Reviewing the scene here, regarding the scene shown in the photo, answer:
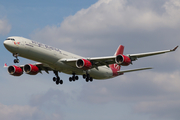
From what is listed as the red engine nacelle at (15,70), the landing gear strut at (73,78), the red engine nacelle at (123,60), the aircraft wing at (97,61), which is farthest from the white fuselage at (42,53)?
the red engine nacelle at (15,70)

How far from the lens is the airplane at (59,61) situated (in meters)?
49.4

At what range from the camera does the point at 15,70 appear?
2360 inches

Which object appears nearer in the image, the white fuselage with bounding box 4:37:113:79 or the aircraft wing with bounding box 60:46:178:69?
the white fuselage with bounding box 4:37:113:79

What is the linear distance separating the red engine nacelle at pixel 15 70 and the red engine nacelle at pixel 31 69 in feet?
8.67

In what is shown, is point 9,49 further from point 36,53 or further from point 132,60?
point 132,60

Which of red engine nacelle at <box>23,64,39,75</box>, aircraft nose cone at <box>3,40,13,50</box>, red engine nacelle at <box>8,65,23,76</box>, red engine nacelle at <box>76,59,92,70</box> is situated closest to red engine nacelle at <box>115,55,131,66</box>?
red engine nacelle at <box>76,59,92,70</box>

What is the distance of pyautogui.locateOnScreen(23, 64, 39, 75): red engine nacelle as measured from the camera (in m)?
57.3

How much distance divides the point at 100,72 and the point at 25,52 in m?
16.7

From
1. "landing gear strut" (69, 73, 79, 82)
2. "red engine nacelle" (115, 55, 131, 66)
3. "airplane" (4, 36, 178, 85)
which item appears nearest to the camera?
"airplane" (4, 36, 178, 85)

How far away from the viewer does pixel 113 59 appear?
53.8 metres

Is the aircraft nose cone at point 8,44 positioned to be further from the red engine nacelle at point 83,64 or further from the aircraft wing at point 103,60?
the red engine nacelle at point 83,64

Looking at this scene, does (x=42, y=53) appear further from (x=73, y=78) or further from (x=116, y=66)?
(x=116, y=66)

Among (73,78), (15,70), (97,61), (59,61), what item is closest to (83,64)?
(97,61)

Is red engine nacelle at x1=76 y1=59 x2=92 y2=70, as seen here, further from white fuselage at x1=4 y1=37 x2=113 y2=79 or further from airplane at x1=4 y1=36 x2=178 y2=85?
white fuselage at x1=4 y1=37 x2=113 y2=79
